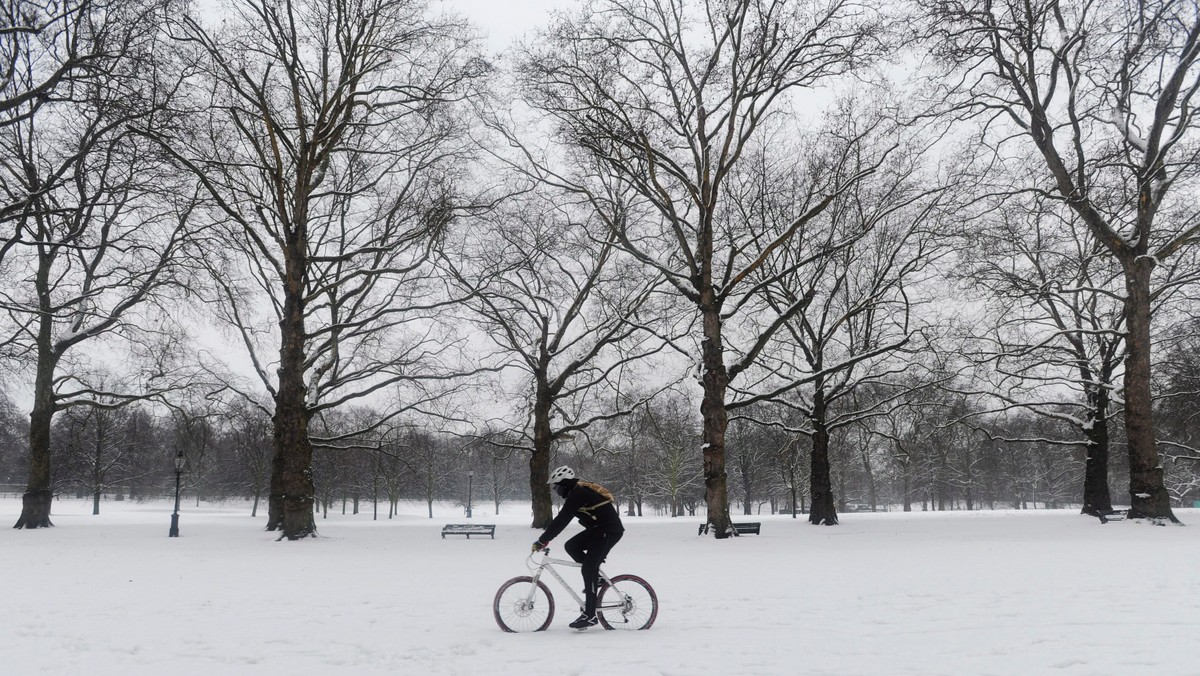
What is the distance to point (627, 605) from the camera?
764 centimetres

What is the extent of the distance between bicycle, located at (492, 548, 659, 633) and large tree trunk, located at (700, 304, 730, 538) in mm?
12122

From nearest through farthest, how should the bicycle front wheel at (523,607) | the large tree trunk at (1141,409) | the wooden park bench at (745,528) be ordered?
the bicycle front wheel at (523,607) < the large tree trunk at (1141,409) < the wooden park bench at (745,528)

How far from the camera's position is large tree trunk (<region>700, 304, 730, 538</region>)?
1970 centimetres

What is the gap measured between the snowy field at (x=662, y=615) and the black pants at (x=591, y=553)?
0.40 m

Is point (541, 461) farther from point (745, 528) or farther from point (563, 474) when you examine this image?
point (563, 474)

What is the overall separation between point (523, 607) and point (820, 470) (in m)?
21.9

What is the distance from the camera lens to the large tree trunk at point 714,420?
1970 cm

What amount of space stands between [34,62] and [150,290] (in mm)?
9499

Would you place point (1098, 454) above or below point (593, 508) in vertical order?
above

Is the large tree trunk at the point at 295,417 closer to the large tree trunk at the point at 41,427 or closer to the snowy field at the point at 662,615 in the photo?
the snowy field at the point at 662,615

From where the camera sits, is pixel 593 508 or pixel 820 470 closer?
pixel 593 508

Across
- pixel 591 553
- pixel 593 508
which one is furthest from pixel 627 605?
pixel 593 508

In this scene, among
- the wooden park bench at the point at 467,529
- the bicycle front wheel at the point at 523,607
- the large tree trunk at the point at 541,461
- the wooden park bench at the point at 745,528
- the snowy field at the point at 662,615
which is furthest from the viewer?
the large tree trunk at the point at 541,461

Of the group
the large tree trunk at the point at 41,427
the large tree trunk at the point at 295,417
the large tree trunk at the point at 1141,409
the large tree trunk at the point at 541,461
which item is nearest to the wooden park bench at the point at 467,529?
the large tree trunk at the point at 541,461
